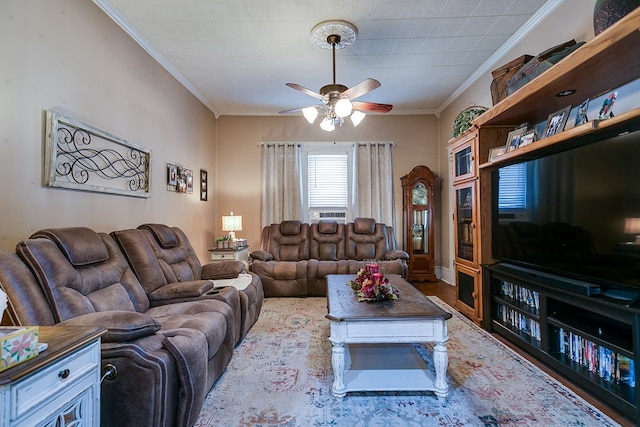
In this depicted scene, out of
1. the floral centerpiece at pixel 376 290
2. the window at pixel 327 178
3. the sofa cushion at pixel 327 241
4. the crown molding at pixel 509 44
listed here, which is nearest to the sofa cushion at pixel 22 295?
the floral centerpiece at pixel 376 290

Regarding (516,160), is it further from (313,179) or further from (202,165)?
(202,165)

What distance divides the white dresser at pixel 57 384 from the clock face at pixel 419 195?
4824 millimetres

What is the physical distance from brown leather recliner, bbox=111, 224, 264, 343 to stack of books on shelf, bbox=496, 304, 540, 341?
2423 mm

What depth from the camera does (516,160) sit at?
2805mm

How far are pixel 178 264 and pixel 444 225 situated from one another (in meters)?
4.33

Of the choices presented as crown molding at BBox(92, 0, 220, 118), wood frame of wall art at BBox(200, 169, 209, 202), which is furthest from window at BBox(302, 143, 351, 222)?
crown molding at BBox(92, 0, 220, 118)

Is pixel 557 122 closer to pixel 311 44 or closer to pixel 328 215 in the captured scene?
pixel 311 44

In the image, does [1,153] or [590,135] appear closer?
[1,153]

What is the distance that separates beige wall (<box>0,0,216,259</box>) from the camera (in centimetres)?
186

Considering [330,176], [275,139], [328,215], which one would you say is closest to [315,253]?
[328,215]

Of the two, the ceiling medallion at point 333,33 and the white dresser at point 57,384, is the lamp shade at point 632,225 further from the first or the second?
the white dresser at point 57,384

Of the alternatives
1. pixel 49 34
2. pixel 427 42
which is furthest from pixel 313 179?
pixel 49 34

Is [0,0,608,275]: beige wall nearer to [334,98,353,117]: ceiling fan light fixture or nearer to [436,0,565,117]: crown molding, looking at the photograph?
[436,0,565,117]: crown molding

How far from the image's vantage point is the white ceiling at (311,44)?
2.71 m
